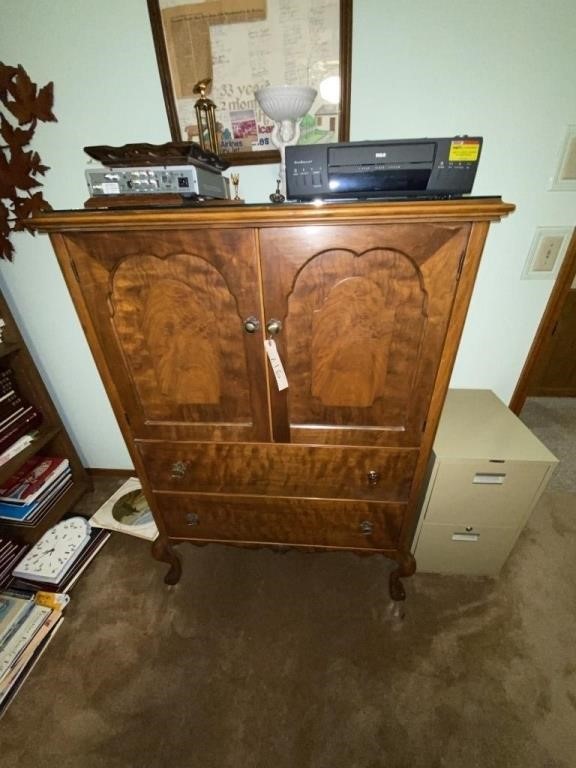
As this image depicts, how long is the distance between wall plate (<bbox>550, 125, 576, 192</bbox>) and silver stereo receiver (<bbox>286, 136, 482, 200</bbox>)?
791 mm

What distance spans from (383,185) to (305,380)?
23.5 inches

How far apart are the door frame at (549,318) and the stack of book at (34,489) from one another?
2.76m

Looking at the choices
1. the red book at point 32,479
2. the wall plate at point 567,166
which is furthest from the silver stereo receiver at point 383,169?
the red book at point 32,479

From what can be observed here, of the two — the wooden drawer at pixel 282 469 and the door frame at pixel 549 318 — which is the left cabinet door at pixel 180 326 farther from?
the door frame at pixel 549 318

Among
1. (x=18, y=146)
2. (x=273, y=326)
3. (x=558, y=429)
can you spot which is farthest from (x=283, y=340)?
(x=558, y=429)

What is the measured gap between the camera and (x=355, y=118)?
127cm

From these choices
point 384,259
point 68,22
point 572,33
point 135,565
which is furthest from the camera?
point 135,565

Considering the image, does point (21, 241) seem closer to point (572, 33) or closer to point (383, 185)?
point (383, 185)

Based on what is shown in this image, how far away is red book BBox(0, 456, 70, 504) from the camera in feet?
5.81

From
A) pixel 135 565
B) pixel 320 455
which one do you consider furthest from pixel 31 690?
pixel 320 455

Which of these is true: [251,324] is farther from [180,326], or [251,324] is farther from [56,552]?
[56,552]

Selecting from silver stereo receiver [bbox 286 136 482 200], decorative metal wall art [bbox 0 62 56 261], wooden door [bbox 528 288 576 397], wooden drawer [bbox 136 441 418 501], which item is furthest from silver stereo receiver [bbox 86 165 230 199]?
wooden door [bbox 528 288 576 397]

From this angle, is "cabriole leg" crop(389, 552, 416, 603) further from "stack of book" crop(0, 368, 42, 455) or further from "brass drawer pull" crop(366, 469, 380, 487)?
"stack of book" crop(0, 368, 42, 455)

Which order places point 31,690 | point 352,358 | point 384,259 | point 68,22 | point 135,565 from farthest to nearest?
point 135,565 → point 31,690 → point 68,22 → point 352,358 → point 384,259
